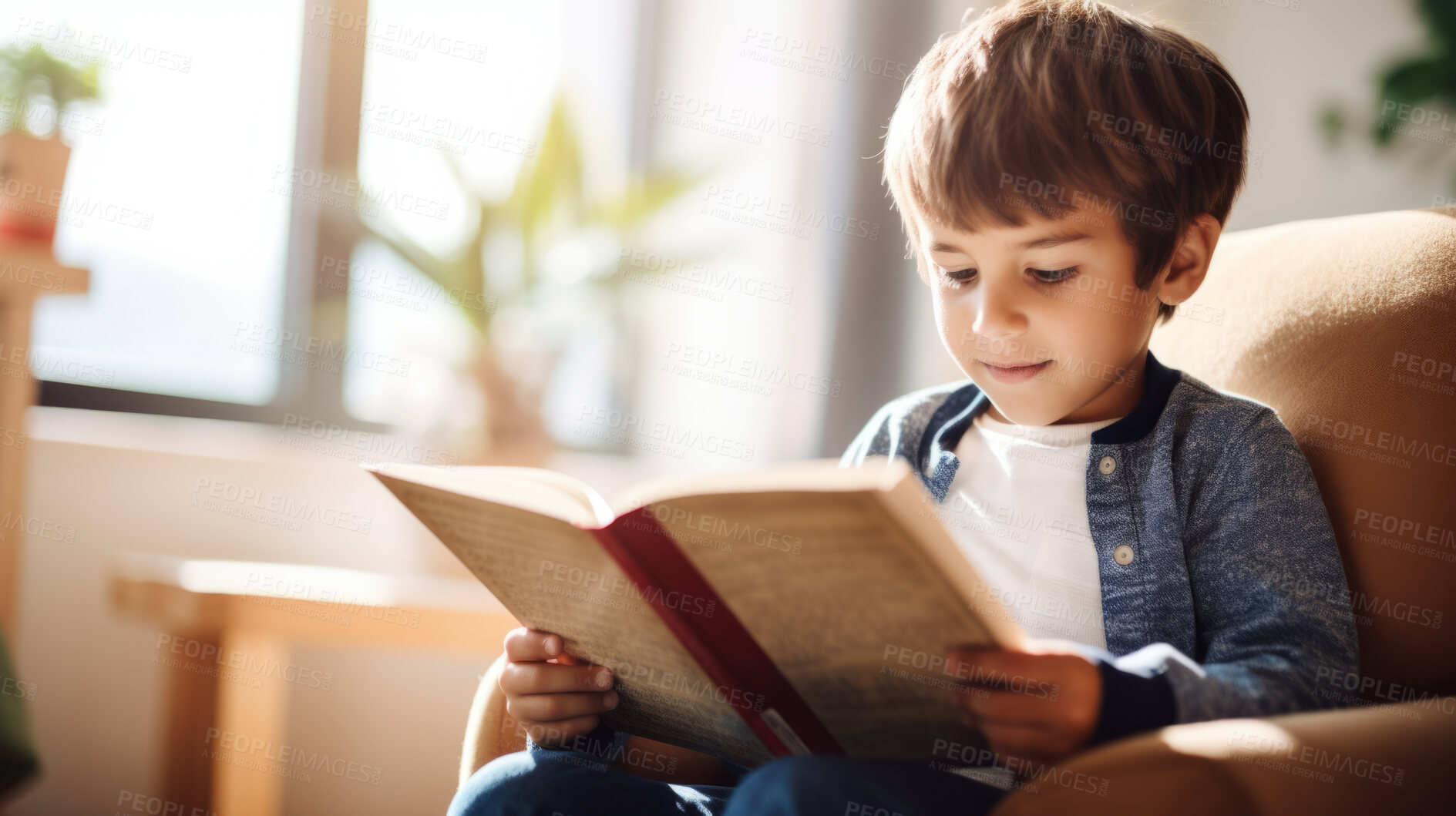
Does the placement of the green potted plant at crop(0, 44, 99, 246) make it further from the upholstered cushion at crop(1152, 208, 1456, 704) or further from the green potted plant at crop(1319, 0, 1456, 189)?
the green potted plant at crop(1319, 0, 1456, 189)

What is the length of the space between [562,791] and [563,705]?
6 cm

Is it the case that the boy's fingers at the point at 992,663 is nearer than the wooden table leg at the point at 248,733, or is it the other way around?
the boy's fingers at the point at 992,663

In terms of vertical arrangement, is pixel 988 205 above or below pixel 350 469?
above

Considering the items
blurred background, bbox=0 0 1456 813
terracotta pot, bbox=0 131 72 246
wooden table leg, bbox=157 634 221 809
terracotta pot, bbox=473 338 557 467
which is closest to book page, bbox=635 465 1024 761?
blurred background, bbox=0 0 1456 813

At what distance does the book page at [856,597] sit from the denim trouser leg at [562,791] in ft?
0.65

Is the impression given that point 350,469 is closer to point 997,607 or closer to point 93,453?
point 93,453

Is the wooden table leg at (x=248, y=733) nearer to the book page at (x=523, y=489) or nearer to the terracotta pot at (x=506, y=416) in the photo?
the terracotta pot at (x=506, y=416)

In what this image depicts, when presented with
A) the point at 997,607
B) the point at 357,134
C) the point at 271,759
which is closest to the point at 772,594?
the point at 997,607

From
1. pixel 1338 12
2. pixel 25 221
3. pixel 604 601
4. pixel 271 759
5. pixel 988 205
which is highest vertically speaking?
pixel 1338 12

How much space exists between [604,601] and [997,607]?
0.86ft

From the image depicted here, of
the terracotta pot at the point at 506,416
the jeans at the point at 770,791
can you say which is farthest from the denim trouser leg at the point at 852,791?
the terracotta pot at the point at 506,416

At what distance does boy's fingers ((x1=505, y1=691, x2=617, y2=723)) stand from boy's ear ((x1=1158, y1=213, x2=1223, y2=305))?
60 cm

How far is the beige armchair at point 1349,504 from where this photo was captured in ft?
1.63

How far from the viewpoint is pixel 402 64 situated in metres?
2.02
